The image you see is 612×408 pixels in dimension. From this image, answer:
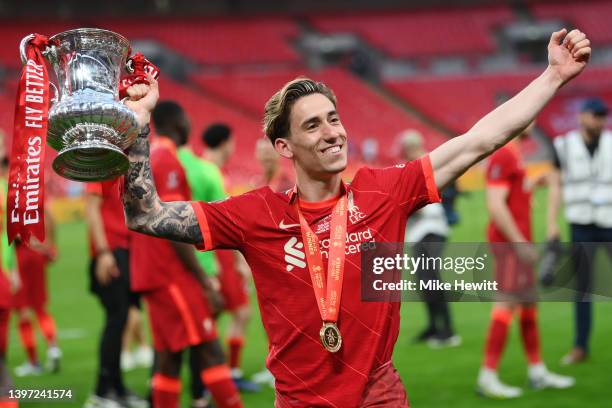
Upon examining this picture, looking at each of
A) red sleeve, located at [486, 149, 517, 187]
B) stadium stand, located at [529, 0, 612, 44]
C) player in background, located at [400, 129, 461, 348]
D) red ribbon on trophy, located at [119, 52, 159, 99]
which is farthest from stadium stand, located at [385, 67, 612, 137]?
red ribbon on trophy, located at [119, 52, 159, 99]

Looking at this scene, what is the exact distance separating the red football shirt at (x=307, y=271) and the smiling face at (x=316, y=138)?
5.5 inches

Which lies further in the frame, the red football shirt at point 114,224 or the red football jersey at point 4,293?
the red football shirt at point 114,224

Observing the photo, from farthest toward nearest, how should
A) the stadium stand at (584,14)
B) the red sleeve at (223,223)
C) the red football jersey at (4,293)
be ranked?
the stadium stand at (584,14), the red football jersey at (4,293), the red sleeve at (223,223)

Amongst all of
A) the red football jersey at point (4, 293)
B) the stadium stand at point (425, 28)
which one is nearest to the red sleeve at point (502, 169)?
the red football jersey at point (4, 293)

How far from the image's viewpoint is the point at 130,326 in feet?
28.7

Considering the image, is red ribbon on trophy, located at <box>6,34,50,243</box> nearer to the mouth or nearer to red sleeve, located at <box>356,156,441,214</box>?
the mouth

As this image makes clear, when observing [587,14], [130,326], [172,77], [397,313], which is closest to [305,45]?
[172,77]

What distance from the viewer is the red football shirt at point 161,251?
17.7ft

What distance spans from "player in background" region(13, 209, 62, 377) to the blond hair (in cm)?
495

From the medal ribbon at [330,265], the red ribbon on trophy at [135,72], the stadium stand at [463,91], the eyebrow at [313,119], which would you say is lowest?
the medal ribbon at [330,265]

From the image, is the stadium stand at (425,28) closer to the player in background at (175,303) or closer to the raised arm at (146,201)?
the player in background at (175,303)

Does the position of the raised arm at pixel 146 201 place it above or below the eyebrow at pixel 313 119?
below

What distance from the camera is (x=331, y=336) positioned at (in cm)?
311

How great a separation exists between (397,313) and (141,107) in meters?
1.16
